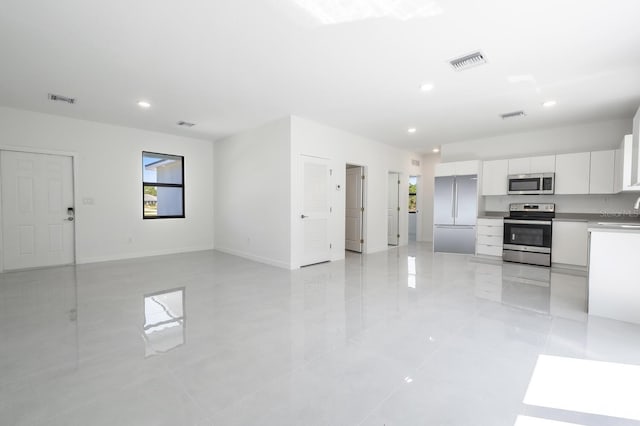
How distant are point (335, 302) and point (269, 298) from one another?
85cm

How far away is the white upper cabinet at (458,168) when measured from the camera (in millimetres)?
6613

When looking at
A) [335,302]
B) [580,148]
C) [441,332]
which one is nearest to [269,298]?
[335,302]

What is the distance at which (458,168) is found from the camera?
683 cm

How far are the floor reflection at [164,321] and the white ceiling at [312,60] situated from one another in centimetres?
281

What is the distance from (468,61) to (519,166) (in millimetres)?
3857

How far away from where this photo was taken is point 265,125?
5.97m

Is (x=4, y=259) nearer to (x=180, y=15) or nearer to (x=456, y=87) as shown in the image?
(x=180, y=15)

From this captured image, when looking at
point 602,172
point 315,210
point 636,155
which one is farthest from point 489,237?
point 315,210

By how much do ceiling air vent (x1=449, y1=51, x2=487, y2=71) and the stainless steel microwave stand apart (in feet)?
12.1

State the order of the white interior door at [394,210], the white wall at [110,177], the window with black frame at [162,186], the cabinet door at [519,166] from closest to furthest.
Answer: the white wall at [110,177], the cabinet door at [519,166], the window with black frame at [162,186], the white interior door at [394,210]

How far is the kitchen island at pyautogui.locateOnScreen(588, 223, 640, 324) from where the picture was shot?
10.4 feet

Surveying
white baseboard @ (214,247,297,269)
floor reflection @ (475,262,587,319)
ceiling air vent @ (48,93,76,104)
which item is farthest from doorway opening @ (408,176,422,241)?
ceiling air vent @ (48,93,76,104)

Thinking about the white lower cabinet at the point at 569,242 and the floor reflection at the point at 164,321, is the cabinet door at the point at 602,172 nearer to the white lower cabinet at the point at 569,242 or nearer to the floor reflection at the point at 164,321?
the white lower cabinet at the point at 569,242

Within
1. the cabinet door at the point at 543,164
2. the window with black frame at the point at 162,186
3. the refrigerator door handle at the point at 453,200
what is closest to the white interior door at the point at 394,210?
the refrigerator door handle at the point at 453,200
